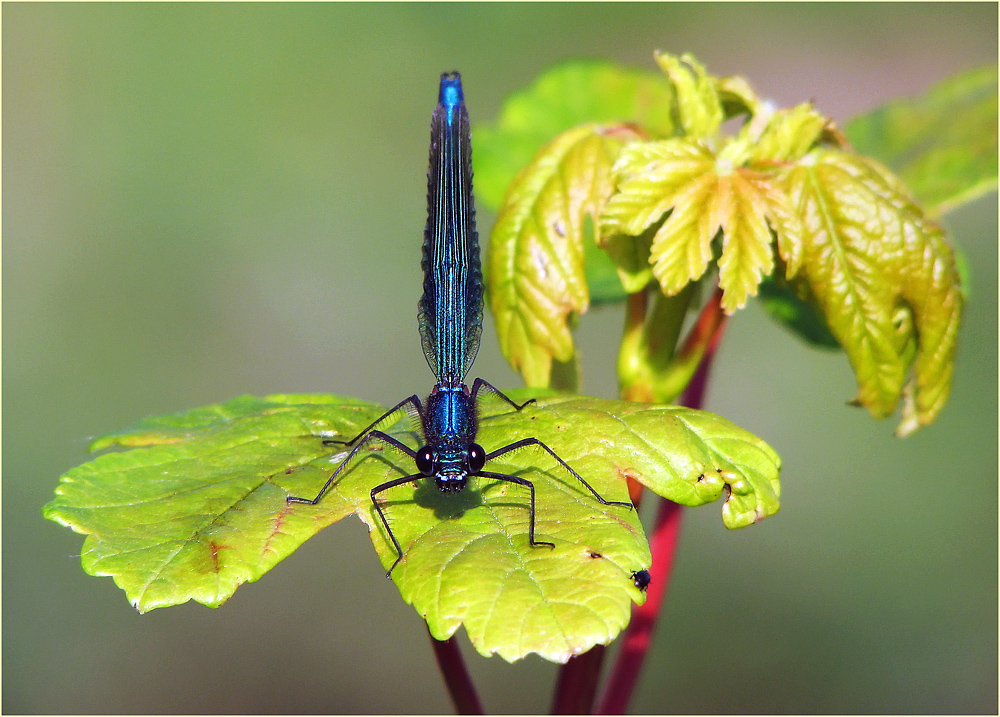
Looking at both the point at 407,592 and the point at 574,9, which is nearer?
the point at 407,592

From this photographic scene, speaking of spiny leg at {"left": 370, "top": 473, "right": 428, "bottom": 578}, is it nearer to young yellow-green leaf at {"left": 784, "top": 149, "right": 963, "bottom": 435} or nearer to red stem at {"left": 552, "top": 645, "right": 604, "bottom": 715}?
red stem at {"left": 552, "top": 645, "right": 604, "bottom": 715}

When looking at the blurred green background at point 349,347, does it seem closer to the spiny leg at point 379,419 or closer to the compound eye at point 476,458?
the spiny leg at point 379,419

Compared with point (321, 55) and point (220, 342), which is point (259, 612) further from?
point (321, 55)

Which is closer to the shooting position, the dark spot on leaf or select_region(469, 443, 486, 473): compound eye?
the dark spot on leaf

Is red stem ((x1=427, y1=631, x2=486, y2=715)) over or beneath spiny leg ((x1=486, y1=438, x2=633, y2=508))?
beneath

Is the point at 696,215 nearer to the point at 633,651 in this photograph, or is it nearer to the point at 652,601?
the point at 652,601

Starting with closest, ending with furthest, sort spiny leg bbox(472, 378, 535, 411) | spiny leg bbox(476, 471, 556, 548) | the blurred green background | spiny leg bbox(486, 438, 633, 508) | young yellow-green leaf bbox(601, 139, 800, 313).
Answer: spiny leg bbox(476, 471, 556, 548) < spiny leg bbox(486, 438, 633, 508) < young yellow-green leaf bbox(601, 139, 800, 313) < spiny leg bbox(472, 378, 535, 411) < the blurred green background

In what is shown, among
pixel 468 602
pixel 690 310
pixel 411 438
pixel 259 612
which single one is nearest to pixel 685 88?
pixel 690 310

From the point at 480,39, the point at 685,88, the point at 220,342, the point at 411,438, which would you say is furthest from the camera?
the point at 480,39

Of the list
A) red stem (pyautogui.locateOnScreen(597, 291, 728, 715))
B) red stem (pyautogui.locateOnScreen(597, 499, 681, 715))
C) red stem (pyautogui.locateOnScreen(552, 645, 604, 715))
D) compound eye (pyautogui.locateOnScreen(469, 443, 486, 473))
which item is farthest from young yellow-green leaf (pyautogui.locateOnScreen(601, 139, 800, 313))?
red stem (pyautogui.locateOnScreen(552, 645, 604, 715))
